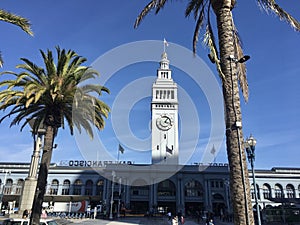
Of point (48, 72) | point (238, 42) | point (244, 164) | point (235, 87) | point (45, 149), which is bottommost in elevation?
point (244, 164)

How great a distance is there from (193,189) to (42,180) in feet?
200

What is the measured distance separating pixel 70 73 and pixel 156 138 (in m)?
67.7

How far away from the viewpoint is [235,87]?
410 inches

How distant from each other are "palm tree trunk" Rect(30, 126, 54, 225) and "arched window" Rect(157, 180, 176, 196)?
188ft

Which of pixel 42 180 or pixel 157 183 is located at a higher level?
pixel 157 183

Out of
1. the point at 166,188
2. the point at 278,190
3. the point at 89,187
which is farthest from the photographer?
the point at 89,187

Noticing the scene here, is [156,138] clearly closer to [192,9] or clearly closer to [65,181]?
[65,181]

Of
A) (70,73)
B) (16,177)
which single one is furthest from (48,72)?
(16,177)

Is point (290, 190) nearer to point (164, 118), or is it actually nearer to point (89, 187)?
point (164, 118)

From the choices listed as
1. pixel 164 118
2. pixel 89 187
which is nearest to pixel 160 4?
pixel 89 187

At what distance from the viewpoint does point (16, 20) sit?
40.4ft

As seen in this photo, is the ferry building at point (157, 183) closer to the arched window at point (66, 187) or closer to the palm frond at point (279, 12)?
the arched window at point (66, 187)

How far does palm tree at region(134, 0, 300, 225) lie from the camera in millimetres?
9094

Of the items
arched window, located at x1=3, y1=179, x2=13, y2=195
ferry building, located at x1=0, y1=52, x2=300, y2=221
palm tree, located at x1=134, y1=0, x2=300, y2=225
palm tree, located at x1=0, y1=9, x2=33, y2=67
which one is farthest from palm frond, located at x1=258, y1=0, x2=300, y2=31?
arched window, located at x1=3, y1=179, x2=13, y2=195
